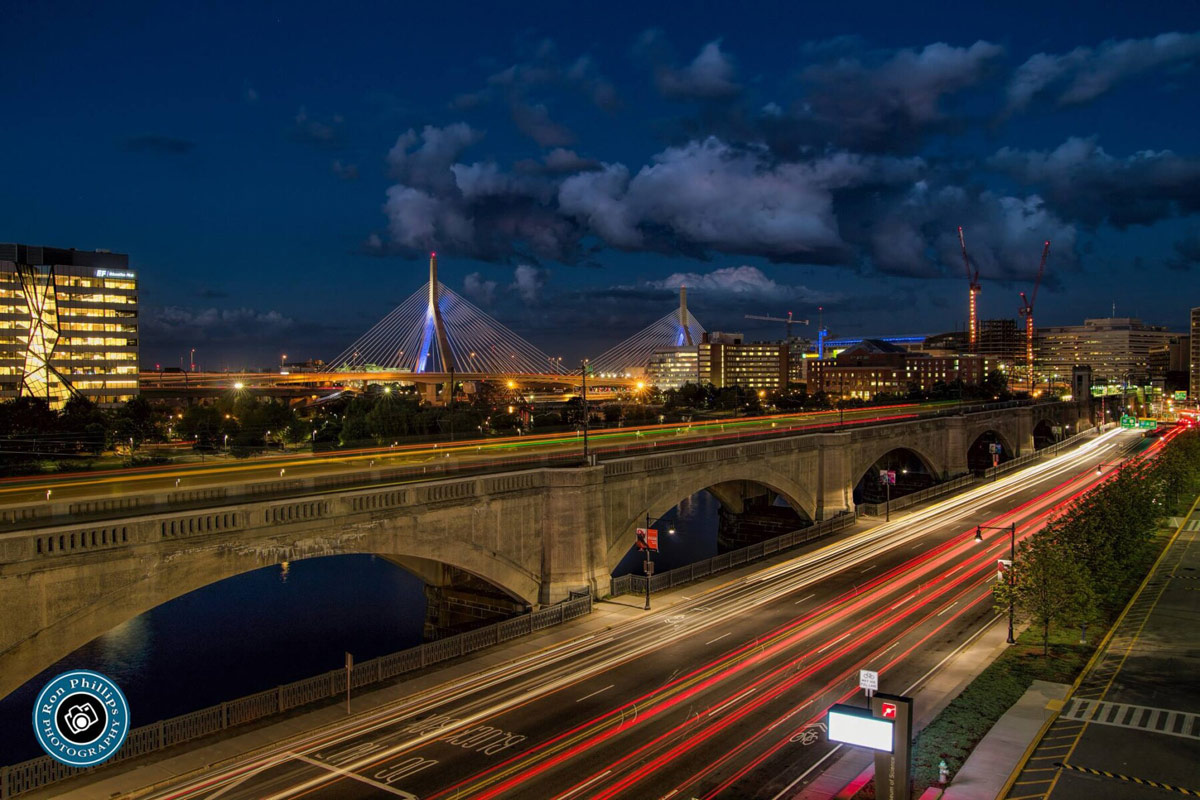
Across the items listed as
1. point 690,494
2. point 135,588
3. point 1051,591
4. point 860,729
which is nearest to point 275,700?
point 135,588

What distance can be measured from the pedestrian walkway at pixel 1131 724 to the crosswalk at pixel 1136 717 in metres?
0.03

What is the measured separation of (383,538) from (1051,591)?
26.0 metres

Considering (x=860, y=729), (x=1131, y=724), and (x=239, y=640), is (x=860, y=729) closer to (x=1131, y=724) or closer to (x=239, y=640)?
(x=1131, y=724)

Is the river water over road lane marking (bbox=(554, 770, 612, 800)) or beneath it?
beneath

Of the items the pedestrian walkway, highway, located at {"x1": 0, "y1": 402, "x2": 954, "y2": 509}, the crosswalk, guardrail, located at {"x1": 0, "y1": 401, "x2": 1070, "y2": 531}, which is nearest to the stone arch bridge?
guardrail, located at {"x1": 0, "y1": 401, "x2": 1070, "y2": 531}

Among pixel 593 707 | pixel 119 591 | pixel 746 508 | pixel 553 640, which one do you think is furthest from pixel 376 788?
pixel 746 508

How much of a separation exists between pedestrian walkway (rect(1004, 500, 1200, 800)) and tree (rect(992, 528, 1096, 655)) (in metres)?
1.84

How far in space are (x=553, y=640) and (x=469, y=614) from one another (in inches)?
353

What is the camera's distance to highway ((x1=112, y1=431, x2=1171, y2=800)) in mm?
21125

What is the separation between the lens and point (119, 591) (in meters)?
23.6

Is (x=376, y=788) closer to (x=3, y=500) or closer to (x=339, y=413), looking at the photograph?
(x=3, y=500)

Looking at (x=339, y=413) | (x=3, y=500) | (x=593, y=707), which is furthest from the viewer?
(x=339, y=413)

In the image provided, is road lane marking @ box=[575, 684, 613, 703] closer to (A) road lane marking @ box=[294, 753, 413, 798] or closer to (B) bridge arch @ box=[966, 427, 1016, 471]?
(A) road lane marking @ box=[294, 753, 413, 798]

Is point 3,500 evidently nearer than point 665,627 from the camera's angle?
Yes
